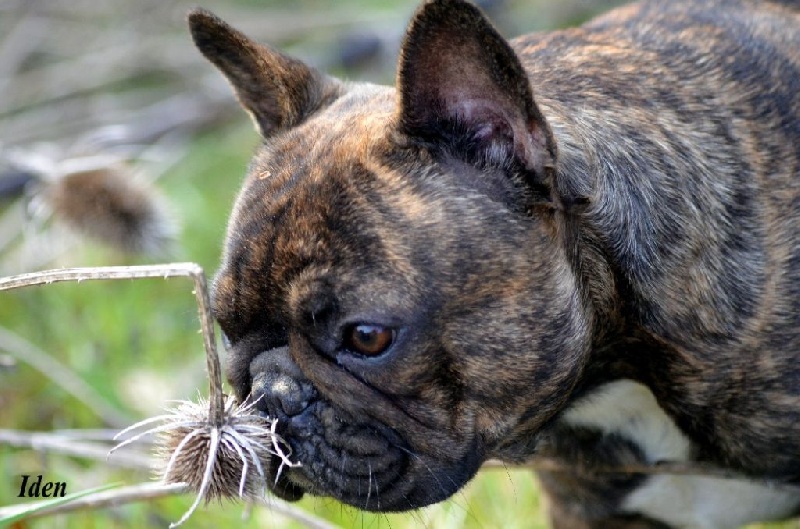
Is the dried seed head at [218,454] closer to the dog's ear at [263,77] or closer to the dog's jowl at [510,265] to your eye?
the dog's jowl at [510,265]

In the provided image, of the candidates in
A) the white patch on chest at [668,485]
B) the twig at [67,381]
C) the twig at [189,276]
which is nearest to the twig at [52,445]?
the twig at [67,381]

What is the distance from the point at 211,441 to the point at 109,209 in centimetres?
196

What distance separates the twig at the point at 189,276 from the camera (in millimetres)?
1823

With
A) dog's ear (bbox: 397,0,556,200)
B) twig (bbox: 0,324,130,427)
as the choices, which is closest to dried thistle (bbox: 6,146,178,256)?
twig (bbox: 0,324,130,427)

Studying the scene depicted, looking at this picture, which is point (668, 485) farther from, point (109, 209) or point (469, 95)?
point (109, 209)

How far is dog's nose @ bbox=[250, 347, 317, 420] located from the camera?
6.88 feet

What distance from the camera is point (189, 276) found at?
1.85 m

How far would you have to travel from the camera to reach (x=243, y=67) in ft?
8.45

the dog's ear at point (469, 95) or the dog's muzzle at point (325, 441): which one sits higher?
the dog's ear at point (469, 95)

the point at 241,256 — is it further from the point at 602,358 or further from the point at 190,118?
the point at 190,118

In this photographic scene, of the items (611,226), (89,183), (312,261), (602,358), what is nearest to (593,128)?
(611,226)

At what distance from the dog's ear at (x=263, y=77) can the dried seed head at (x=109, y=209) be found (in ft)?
4.19

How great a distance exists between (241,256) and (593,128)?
2.41ft

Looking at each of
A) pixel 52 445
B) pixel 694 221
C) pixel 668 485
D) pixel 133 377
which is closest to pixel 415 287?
pixel 694 221
